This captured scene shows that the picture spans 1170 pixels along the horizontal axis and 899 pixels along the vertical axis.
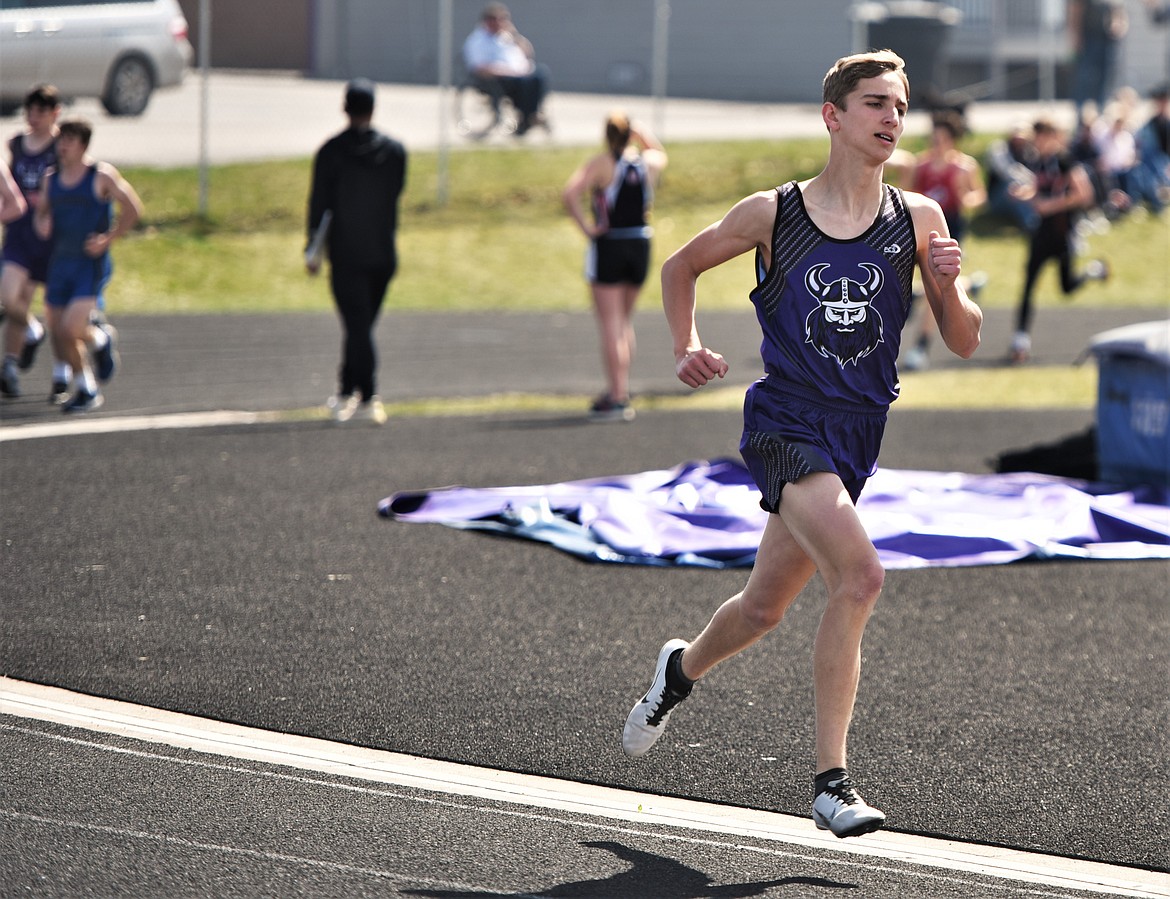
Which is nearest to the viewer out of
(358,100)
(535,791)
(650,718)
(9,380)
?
(535,791)

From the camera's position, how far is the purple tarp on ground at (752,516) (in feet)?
27.8

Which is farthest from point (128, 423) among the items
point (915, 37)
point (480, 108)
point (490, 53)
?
point (915, 37)

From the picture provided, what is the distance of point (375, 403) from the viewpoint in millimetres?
12359

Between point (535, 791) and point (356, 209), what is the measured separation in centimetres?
735

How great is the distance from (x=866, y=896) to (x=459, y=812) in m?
1.19

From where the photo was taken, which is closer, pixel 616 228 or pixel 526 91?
pixel 616 228

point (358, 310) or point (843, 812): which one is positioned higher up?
point (843, 812)

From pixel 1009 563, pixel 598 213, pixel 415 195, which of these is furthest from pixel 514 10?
pixel 1009 563

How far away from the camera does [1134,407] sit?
9922 mm

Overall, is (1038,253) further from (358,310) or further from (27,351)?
(27,351)

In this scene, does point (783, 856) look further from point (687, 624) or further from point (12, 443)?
point (12, 443)

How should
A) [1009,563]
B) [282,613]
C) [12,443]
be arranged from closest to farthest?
1. [282,613]
2. [1009,563]
3. [12,443]

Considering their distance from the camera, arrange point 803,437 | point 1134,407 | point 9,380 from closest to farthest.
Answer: point 803,437 < point 1134,407 < point 9,380

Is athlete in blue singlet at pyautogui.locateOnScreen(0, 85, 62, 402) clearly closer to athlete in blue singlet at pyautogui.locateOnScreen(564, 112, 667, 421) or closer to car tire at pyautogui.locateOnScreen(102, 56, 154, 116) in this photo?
athlete in blue singlet at pyautogui.locateOnScreen(564, 112, 667, 421)
